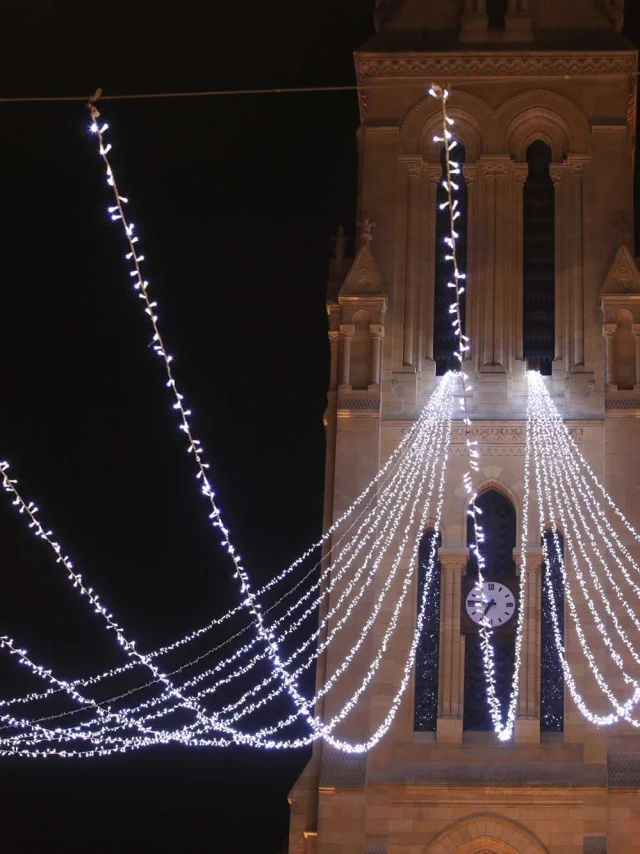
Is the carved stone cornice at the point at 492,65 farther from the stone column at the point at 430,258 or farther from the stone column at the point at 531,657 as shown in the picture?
the stone column at the point at 531,657

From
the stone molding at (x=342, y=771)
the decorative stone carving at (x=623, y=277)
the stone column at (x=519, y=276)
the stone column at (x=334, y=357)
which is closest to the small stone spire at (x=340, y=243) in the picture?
the stone column at (x=334, y=357)

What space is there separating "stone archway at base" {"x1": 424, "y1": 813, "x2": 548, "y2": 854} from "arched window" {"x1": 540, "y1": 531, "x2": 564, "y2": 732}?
7.58 ft

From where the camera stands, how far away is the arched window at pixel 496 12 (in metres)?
42.5

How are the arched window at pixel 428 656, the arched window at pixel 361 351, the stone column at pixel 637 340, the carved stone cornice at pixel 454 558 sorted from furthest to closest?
the arched window at pixel 361 351 → the stone column at pixel 637 340 → the carved stone cornice at pixel 454 558 → the arched window at pixel 428 656

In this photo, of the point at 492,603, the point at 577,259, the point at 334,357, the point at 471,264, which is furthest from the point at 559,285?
the point at 492,603

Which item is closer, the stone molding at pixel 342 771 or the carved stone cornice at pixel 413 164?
the stone molding at pixel 342 771

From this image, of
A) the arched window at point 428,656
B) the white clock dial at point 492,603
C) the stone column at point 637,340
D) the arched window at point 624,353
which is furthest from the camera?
the arched window at point 624,353

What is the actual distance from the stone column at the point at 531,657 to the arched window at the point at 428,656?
1803 millimetres

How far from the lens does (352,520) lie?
38.2 metres

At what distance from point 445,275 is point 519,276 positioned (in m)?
1.71

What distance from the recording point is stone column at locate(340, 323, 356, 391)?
39.4 m

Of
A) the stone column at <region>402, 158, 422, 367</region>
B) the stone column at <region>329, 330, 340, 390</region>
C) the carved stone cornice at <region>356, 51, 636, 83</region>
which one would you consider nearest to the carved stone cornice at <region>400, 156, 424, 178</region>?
the stone column at <region>402, 158, 422, 367</region>

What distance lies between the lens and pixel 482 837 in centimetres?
3578

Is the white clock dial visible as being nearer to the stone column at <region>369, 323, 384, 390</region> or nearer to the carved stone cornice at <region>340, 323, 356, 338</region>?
the stone column at <region>369, 323, 384, 390</region>
